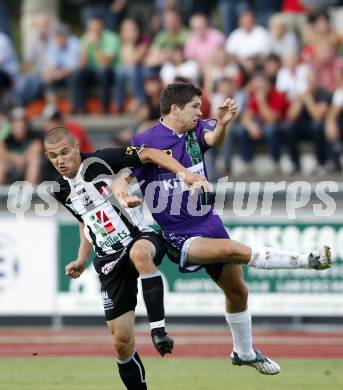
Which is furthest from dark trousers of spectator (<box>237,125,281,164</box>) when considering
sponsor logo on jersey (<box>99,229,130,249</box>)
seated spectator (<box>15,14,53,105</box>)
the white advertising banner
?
sponsor logo on jersey (<box>99,229,130,249</box>)

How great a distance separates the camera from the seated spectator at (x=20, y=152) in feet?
47.8

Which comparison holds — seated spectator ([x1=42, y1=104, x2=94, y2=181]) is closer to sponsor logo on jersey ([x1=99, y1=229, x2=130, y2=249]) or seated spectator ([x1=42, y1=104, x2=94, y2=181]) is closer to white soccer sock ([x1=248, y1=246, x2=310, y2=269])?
sponsor logo on jersey ([x1=99, y1=229, x2=130, y2=249])

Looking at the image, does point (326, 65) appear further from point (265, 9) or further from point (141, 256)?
point (141, 256)

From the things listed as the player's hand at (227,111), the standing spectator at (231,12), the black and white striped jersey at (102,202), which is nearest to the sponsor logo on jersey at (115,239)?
the black and white striped jersey at (102,202)

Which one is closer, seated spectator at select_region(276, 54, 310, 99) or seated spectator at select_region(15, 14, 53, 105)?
seated spectator at select_region(276, 54, 310, 99)

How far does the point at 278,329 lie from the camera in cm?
1335

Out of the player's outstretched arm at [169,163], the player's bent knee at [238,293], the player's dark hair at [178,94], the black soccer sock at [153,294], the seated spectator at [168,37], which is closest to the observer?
the black soccer sock at [153,294]

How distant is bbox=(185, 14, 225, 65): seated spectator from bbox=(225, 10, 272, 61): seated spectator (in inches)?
8.5

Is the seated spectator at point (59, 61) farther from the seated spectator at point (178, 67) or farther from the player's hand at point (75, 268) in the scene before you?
the player's hand at point (75, 268)

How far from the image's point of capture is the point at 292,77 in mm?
15242

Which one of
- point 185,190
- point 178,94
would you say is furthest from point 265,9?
point 185,190

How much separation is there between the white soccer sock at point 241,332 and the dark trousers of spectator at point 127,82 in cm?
780

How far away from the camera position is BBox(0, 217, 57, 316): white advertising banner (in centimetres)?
1350

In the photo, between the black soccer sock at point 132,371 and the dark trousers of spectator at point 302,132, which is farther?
the dark trousers of spectator at point 302,132
